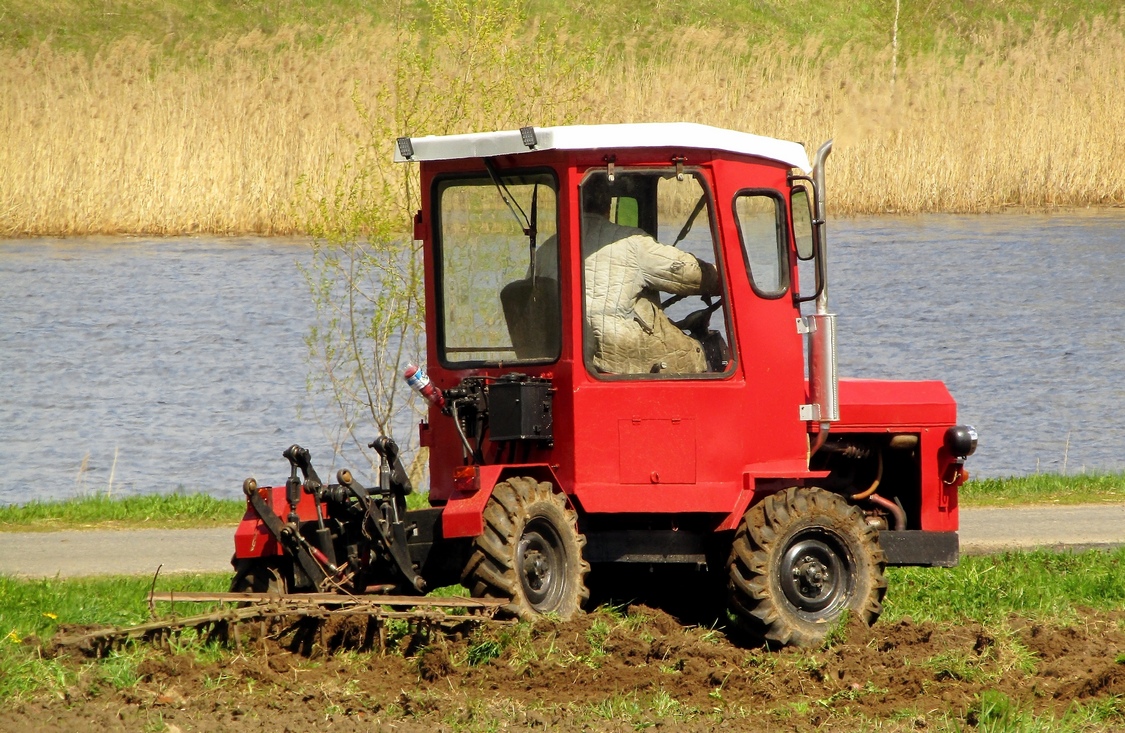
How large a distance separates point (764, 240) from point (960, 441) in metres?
1.61

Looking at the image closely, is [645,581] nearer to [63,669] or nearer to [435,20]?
[63,669]

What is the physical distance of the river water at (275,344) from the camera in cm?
1602

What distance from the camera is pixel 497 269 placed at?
714 cm

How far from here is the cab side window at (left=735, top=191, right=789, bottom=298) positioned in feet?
23.2

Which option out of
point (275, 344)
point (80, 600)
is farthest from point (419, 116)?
point (275, 344)

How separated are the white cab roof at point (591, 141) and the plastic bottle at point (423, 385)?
3.22 feet

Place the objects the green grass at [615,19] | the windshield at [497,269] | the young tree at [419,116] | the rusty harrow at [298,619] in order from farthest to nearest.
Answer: the green grass at [615,19] → the young tree at [419,116] → the windshield at [497,269] → the rusty harrow at [298,619]

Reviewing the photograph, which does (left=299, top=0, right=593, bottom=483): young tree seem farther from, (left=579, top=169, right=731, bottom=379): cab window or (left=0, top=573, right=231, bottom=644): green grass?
(left=579, top=169, right=731, bottom=379): cab window

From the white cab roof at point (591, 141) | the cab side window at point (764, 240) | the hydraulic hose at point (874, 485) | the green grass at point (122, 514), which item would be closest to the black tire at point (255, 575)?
the white cab roof at point (591, 141)

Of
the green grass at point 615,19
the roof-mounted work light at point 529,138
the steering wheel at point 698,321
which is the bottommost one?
the steering wheel at point 698,321

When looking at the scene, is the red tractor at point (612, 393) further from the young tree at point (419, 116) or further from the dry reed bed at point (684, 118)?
the dry reed bed at point (684, 118)

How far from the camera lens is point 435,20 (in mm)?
12609

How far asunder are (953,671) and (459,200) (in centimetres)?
300

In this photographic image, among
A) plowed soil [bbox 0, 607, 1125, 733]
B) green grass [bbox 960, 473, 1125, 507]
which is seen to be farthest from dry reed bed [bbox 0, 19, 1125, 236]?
plowed soil [bbox 0, 607, 1125, 733]
